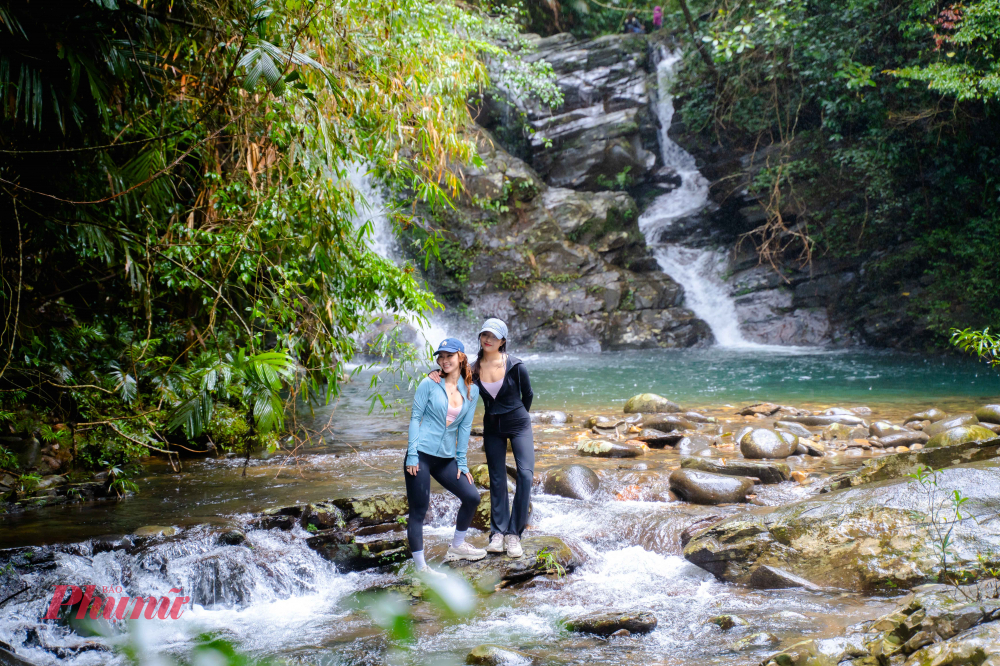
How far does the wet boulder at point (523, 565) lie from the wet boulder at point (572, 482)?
135 centimetres

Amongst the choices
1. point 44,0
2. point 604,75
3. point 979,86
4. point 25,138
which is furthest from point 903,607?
point 604,75

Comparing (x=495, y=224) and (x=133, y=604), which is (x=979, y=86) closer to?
(x=495, y=224)

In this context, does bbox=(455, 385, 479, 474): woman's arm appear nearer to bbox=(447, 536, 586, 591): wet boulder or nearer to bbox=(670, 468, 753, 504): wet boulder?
bbox=(447, 536, 586, 591): wet boulder

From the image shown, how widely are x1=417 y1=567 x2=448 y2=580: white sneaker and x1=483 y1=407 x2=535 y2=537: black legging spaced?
1.65ft

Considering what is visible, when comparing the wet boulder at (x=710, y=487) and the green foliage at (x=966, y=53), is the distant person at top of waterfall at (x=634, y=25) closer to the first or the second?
the green foliage at (x=966, y=53)

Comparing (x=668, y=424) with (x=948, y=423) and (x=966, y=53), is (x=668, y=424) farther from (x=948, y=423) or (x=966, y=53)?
(x=966, y=53)

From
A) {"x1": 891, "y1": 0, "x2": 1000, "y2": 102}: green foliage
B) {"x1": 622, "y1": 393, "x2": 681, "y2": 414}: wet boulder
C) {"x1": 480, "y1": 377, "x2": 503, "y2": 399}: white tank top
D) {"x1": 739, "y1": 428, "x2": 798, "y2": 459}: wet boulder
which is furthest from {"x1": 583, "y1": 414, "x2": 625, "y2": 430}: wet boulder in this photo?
{"x1": 891, "y1": 0, "x2": 1000, "y2": 102}: green foliage

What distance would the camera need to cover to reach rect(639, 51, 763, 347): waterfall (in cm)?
2019

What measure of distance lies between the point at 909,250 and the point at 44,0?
751 inches

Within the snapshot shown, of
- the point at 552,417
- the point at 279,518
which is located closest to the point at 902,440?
the point at 552,417

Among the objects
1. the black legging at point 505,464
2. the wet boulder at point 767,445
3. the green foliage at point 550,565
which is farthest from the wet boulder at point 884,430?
the black legging at point 505,464

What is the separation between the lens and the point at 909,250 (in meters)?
17.2

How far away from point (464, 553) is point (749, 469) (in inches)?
133

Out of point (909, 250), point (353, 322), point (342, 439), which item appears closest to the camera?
point (353, 322)
